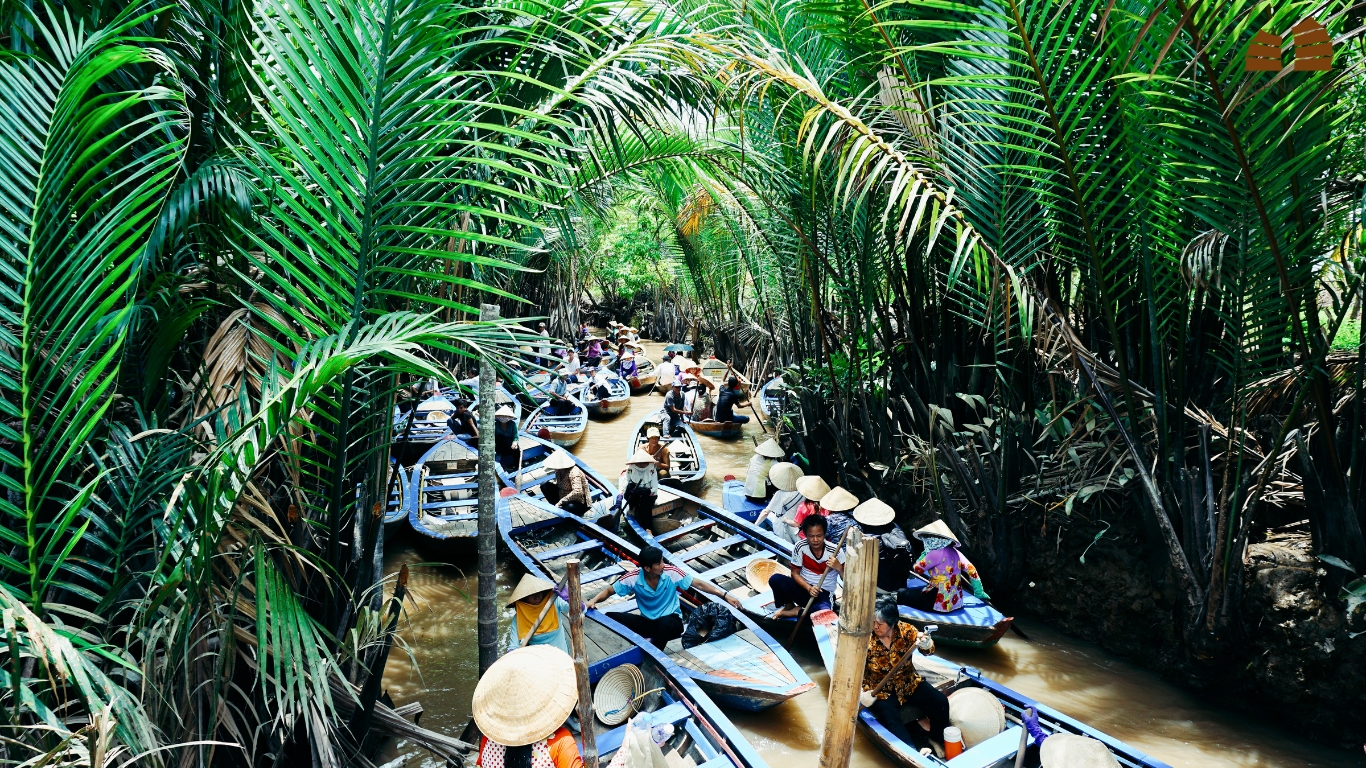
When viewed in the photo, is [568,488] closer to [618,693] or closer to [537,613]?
[537,613]

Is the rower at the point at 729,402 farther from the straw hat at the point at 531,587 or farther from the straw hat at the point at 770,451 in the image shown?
the straw hat at the point at 531,587

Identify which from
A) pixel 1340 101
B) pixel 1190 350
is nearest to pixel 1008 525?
pixel 1190 350

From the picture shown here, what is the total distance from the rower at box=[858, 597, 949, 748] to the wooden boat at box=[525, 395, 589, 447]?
27.7 ft

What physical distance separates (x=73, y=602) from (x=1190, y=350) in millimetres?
6916

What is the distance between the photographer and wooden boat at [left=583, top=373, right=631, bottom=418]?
14.7 metres

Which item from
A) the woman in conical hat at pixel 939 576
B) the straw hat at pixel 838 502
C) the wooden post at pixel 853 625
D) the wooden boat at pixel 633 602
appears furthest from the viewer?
the straw hat at pixel 838 502

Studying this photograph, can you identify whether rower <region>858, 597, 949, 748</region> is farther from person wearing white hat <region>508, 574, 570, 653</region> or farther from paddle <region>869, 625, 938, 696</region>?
person wearing white hat <region>508, 574, 570, 653</region>

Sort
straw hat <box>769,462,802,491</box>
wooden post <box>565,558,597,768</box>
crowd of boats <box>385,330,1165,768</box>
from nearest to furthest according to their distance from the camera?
wooden post <box>565,558,597,768</box> → crowd of boats <box>385,330,1165,768</box> → straw hat <box>769,462,802,491</box>

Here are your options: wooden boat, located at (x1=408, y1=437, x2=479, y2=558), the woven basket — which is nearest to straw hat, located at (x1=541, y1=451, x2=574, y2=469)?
wooden boat, located at (x1=408, y1=437, x2=479, y2=558)

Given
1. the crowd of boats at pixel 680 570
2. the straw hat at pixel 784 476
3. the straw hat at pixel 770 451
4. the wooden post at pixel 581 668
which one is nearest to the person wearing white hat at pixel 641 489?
the crowd of boats at pixel 680 570

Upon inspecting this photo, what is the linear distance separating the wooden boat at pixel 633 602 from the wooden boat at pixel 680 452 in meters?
2.25

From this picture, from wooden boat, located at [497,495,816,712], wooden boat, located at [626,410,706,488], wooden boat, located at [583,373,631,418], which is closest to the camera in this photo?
wooden boat, located at [497,495,816,712]

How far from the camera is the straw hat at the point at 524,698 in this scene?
3.34m

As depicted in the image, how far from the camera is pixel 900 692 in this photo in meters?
4.74
